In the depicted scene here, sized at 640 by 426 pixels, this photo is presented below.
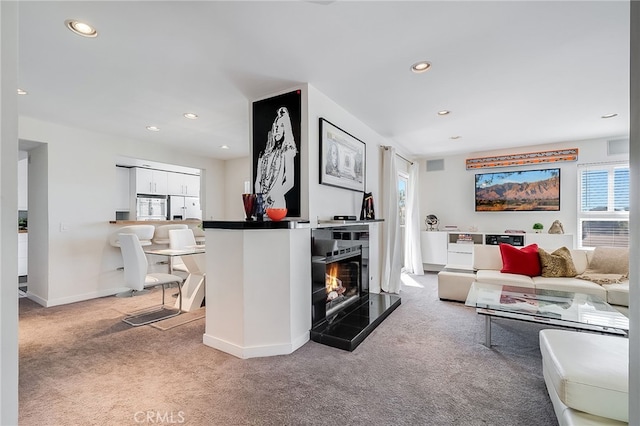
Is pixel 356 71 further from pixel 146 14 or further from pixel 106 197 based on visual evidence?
pixel 106 197

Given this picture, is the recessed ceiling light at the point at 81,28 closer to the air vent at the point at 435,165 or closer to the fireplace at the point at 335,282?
the fireplace at the point at 335,282

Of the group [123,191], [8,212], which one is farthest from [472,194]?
[123,191]

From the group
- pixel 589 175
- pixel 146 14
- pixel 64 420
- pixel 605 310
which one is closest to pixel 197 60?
pixel 146 14

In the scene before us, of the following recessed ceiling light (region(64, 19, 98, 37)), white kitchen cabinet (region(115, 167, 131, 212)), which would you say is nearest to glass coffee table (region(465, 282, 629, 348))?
recessed ceiling light (region(64, 19, 98, 37))

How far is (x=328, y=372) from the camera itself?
2.16m

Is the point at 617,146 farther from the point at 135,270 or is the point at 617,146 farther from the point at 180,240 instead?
the point at 135,270

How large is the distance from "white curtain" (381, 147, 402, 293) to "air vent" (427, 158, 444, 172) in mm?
2090

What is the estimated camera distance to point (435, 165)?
625cm

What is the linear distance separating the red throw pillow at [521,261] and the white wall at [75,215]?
5.47 metres

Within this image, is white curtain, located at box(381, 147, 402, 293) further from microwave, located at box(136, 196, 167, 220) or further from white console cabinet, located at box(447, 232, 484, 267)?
microwave, located at box(136, 196, 167, 220)

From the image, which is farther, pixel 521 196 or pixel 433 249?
pixel 433 249

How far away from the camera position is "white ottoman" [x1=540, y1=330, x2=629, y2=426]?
1273 millimetres

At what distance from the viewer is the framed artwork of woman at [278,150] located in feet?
9.34

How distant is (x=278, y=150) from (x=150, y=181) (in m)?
5.43
